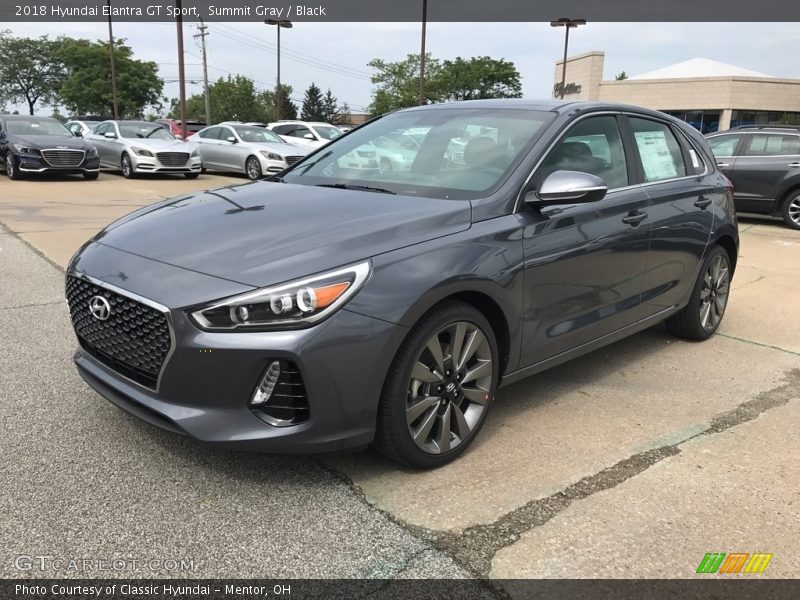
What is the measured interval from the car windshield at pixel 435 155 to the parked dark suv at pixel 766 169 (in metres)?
9.27

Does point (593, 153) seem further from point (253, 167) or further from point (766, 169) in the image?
point (253, 167)

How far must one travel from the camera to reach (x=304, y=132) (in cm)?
1895

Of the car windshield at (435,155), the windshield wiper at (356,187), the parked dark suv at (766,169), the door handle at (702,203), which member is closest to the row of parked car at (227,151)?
the parked dark suv at (766,169)

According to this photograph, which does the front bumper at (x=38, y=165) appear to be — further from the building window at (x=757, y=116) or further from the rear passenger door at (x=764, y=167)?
the building window at (x=757, y=116)

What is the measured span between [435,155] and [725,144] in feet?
33.8

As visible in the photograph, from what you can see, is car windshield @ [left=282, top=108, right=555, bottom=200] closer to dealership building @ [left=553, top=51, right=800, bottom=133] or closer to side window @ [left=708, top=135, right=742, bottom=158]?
side window @ [left=708, top=135, right=742, bottom=158]

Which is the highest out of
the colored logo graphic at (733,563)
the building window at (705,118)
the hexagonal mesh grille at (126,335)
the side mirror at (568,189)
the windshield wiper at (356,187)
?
the building window at (705,118)

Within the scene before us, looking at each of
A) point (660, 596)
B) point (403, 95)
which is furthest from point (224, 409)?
point (403, 95)

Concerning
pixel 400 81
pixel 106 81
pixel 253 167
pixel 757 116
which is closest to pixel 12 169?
pixel 253 167

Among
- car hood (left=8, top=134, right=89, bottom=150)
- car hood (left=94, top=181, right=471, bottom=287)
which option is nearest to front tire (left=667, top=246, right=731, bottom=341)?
car hood (left=94, top=181, right=471, bottom=287)

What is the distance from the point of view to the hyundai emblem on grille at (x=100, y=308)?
2.83 metres

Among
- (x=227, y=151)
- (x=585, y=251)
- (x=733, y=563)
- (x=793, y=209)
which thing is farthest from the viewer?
(x=227, y=151)

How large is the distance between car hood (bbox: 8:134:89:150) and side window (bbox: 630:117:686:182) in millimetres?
14208

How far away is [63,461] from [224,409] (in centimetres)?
96
